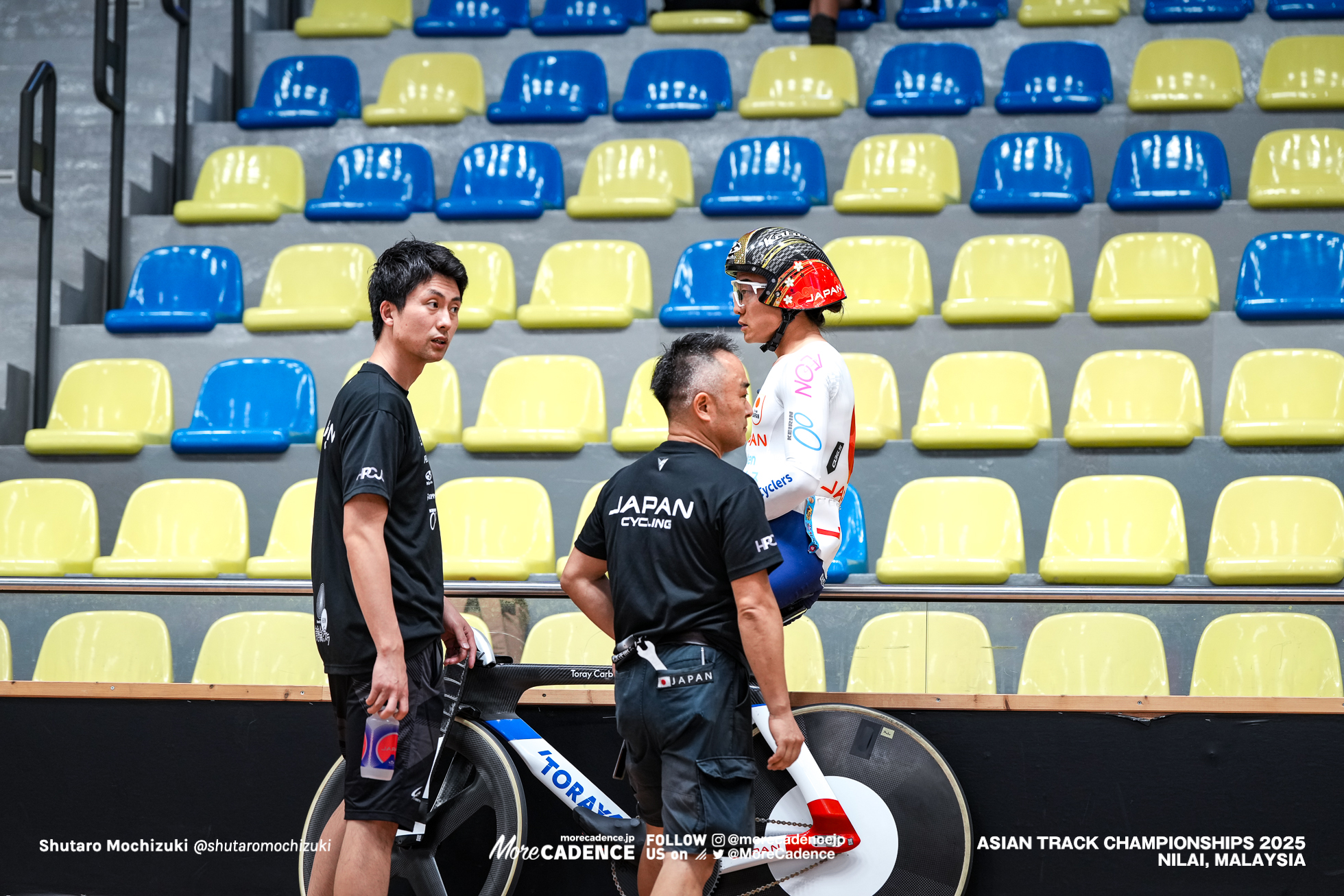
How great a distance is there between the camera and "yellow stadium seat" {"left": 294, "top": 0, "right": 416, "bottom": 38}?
8.20 meters

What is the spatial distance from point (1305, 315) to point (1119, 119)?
1759 millimetres

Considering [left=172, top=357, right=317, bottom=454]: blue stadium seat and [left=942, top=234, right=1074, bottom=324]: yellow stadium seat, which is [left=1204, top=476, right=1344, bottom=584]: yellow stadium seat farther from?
[left=172, top=357, right=317, bottom=454]: blue stadium seat

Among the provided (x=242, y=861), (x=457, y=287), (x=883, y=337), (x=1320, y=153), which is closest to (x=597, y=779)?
(x=242, y=861)

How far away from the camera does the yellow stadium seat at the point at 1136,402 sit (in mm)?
5133

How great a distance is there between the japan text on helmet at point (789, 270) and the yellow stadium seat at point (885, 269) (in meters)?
2.89

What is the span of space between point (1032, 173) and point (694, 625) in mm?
4551

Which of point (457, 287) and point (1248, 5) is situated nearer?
point (457, 287)

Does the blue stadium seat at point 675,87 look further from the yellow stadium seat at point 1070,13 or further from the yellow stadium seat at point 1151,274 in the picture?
the yellow stadium seat at point 1151,274

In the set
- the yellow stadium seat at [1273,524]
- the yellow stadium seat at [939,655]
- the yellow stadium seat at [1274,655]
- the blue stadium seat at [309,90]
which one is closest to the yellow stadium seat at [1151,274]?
the yellow stadium seat at [1273,524]

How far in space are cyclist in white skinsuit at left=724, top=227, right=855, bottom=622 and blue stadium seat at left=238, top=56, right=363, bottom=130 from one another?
205 inches

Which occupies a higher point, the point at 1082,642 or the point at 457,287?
the point at 457,287

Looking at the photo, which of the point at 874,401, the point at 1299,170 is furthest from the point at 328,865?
the point at 1299,170

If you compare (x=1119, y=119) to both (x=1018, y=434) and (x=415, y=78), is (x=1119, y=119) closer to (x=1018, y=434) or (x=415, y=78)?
(x=1018, y=434)

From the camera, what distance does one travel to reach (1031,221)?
6.36 m
